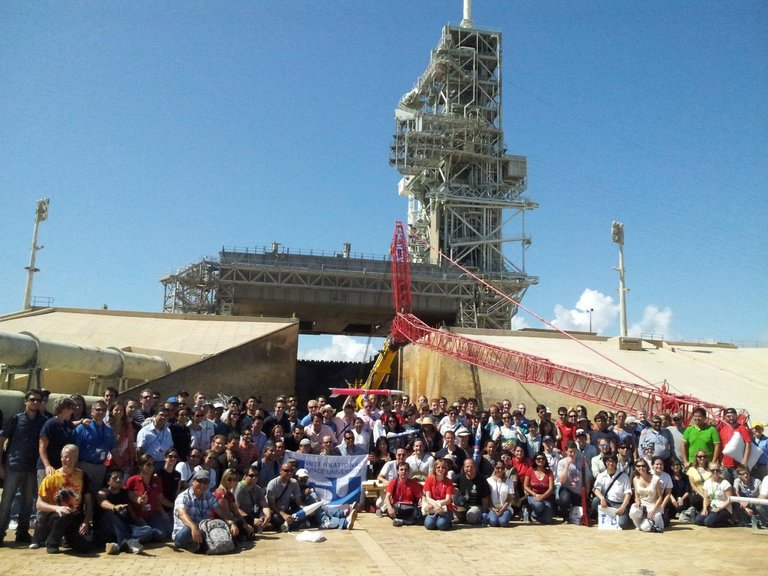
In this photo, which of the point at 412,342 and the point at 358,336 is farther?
the point at 358,336

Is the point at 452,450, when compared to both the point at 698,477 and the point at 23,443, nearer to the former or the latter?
the point at 698,477

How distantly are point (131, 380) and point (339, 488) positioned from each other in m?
15.0

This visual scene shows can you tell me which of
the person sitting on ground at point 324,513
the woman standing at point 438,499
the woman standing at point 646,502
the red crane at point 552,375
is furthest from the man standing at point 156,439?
the red crane at point 552,375

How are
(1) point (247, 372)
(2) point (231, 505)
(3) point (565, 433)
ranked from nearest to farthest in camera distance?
(2) point (231, 505)
(3) point (565, 433)
(1) point (247, 372)

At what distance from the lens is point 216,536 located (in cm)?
808

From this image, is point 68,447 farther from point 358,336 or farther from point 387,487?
point 358,336

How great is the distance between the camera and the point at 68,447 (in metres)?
7.74

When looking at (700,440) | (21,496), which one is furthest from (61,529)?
(700,440)

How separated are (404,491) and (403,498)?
0.11 metres

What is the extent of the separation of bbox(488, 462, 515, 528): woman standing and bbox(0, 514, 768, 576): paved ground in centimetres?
25

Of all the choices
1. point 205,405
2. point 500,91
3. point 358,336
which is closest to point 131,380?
point 205,405

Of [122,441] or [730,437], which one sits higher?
[730,437]

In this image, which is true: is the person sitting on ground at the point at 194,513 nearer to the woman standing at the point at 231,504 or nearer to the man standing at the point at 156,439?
the woman standing at the point at 231,504

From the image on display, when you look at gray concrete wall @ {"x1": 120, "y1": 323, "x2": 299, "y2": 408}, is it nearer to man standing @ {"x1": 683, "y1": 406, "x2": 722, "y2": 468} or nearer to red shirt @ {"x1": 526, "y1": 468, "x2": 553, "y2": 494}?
red shirt @ {"x1": 526, "y1": 468, "x2": 553, "y2": 494}
